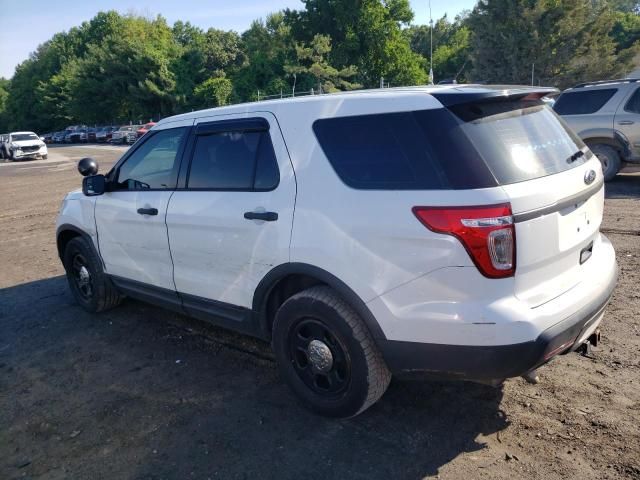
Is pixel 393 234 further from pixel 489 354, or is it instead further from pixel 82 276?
pixel 82 276

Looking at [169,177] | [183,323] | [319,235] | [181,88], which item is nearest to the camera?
[319,235]

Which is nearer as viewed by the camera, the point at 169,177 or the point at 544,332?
the point at 544,332

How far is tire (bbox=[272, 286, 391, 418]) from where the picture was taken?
9.36 ft

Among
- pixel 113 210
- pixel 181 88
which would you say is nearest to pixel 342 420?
pixel 113 210

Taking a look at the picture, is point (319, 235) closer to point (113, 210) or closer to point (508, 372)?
point (508, 372)

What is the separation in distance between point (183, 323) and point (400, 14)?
58.2m

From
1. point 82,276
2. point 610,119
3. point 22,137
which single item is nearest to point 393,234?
point 82,276

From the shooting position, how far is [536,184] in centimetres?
255

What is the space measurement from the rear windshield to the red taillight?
135 millimetres

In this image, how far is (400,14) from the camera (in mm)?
56250

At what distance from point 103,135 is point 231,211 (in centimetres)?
5359

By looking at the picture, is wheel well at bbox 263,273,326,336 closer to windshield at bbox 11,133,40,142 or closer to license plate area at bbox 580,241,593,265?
license plate area at bbox 580,241,593,265

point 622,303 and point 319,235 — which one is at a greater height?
point 319,235

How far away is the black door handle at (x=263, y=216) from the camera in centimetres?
312
